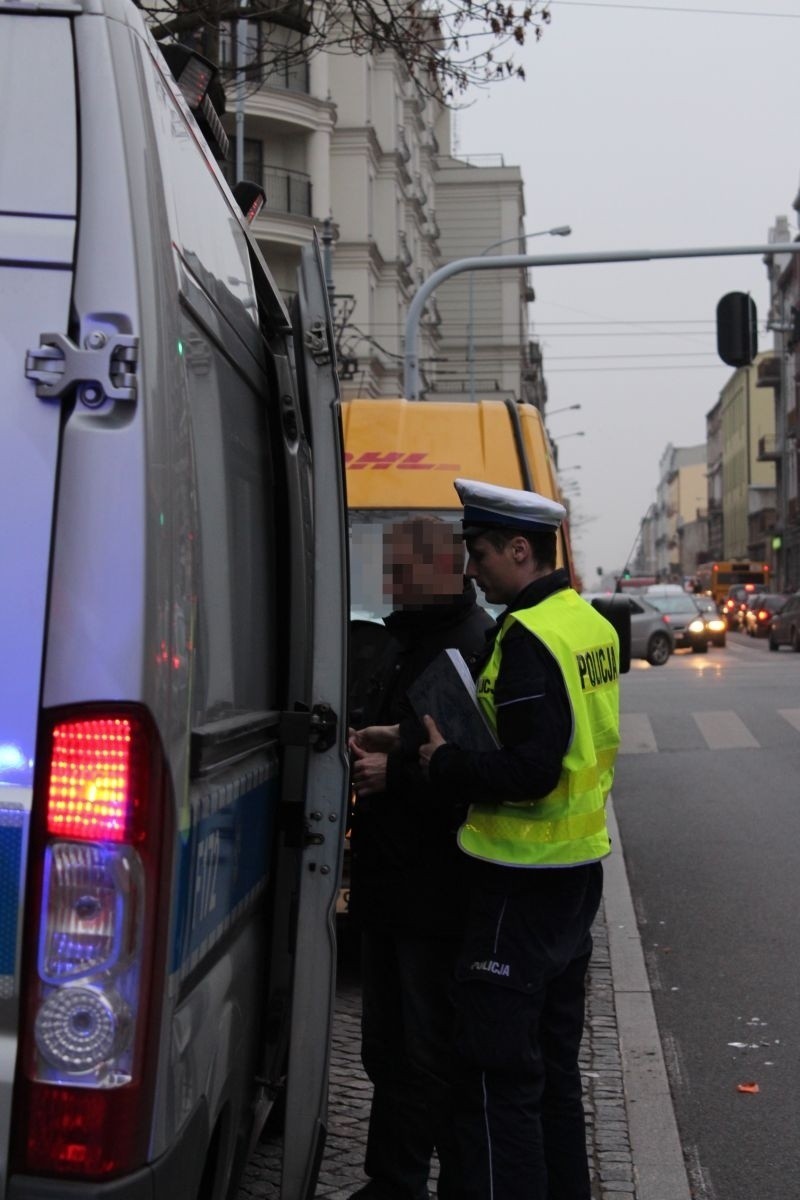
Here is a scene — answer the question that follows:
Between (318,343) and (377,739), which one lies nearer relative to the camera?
(318,343)

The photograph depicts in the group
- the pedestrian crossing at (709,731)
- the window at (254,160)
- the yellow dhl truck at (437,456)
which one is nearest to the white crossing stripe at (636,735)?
the pedestrian crossing at (709,731)

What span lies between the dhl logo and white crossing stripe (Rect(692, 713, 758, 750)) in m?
7.55

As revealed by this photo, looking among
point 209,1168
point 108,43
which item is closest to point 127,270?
point 108,43

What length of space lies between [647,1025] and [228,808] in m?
4.01

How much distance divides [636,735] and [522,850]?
1323 centimetres

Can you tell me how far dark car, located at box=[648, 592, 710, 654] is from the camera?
37594 millimetres

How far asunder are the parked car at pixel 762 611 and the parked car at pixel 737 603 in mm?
5649

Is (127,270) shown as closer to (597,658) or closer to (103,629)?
(103,629)

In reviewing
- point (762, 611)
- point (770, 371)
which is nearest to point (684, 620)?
point (762, 611)

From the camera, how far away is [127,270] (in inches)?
91.3

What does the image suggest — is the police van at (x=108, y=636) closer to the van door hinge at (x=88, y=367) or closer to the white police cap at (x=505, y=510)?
the van door hinge at (x=88, y=367)

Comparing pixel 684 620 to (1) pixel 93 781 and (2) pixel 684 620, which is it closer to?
(2) pixel 684 620

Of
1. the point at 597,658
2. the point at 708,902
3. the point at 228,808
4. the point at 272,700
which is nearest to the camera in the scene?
the point at 228,808

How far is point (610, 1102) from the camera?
17.6 feet
